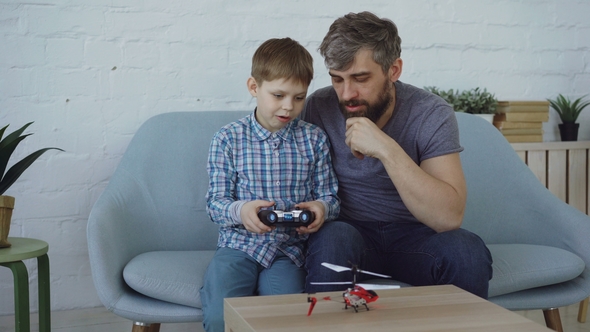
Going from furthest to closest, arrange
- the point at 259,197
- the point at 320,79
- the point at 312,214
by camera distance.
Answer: the point at 320,79, the point at 259,197, the point at 312,214

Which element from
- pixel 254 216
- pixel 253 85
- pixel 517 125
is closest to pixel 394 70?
pixel 253 85

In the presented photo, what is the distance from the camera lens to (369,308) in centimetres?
132

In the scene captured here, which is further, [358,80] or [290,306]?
[358,80]

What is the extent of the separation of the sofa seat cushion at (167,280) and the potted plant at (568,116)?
1871 mm

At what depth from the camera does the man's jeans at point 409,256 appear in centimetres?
170

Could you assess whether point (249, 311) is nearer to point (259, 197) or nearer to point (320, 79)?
point (259, 197)

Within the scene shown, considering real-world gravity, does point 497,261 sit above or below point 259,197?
below

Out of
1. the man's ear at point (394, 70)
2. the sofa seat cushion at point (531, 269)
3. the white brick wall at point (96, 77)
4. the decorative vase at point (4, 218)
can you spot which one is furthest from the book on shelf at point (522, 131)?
the decorative vase at point (4, 218)

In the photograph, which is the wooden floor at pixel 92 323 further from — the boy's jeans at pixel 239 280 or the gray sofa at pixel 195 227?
the boy's jeans at pixel 239 280

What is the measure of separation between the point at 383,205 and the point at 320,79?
2.97 feet

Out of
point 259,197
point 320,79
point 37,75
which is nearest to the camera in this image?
point 259,197

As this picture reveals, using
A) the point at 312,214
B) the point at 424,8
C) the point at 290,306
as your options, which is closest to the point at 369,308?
the point at 290,306

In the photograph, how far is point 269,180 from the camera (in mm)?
1891

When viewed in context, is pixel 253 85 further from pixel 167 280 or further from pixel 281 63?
pixel 167 280
